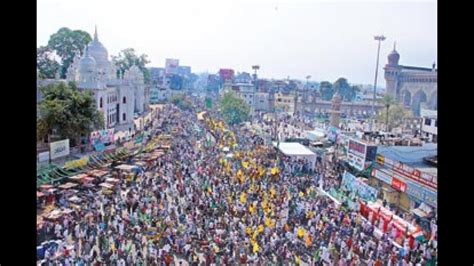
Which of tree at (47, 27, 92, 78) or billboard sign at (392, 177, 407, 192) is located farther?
tree at (47, 27, 92, 78)

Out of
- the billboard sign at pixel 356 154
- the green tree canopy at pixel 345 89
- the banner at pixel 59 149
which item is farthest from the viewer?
the green tree canopy at pixel 345 89

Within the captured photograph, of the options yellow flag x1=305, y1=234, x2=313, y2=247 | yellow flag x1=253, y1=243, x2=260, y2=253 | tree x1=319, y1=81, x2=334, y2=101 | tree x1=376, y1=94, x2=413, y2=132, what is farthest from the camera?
tree x1=319, y1=81, x2=334, y2=101

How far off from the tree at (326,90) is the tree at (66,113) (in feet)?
38.5

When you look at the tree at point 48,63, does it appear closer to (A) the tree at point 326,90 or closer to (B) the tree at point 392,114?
(B) the tree at point 392,114

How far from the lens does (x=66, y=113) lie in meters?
5.60

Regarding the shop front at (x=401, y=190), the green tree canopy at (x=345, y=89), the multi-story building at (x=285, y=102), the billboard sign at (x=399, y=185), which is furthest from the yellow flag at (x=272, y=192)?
the green tree canopy at (x=345, y=89)

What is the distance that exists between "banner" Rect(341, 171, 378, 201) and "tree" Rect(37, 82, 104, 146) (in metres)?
3.70

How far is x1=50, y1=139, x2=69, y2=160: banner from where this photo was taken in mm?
5055

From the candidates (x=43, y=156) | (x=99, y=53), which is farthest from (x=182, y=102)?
(x=43, y=156)

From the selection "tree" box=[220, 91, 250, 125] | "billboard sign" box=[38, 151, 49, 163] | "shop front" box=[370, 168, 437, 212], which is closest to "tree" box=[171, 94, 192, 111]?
"tree" box=[220, 91, 250, 125]

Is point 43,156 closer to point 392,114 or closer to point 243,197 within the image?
point 243,197

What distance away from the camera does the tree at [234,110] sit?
37.8 feet

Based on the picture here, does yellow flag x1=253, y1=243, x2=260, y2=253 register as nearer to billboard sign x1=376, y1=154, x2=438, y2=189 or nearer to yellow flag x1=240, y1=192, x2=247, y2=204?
yellow flag x1=240, y1=192, x2=247, y2=204
